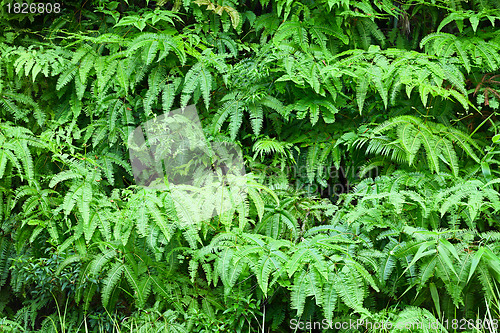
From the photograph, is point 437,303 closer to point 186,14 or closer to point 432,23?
point 432,23

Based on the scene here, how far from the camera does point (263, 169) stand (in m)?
3.86

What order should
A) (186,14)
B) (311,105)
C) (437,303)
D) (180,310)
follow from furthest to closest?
(186,14) < (311,105) < (180,310) < (437,303)

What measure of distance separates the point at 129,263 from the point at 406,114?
8.74ft

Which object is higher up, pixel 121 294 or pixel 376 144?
pixel 376 144

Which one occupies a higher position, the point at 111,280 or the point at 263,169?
the point at 263,169

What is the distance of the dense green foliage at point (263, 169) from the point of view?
2.96 metres

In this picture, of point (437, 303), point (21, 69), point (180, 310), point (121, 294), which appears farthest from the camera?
point (21, 69)

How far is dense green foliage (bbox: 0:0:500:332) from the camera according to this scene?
296 centimetres

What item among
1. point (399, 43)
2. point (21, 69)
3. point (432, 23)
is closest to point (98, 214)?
point (21, 69)

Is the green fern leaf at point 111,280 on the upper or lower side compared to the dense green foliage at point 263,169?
lower

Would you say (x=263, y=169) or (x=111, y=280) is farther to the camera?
(x=263, y=169)

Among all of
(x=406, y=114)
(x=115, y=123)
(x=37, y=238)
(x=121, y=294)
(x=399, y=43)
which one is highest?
(x=399, y=43)

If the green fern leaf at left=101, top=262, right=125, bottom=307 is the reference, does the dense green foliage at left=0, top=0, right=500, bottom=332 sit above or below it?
above

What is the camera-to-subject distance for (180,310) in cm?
312
